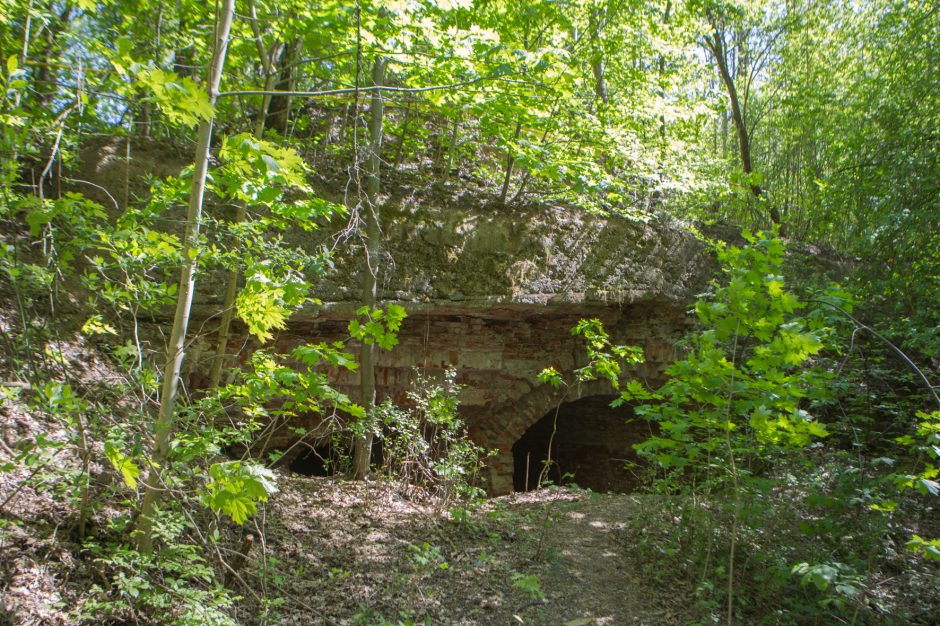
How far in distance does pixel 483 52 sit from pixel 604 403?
22.9 ft

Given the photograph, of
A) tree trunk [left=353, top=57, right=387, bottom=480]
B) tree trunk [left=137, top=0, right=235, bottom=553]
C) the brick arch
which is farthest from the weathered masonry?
tree trunk [left=137, top=0, right=235, bottom=553]

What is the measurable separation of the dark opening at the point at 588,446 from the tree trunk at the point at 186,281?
7267 millimetres

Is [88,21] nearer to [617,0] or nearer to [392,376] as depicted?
[392,376]

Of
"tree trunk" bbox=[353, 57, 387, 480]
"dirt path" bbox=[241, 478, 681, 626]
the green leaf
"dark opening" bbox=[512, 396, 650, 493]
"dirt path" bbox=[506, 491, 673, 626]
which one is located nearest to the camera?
the green leaf

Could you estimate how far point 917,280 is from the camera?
5652 mm

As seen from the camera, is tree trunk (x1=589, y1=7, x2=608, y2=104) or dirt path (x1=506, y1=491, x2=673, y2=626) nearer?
dirt path (x1=506, y1=491, x2=673, y2=626)

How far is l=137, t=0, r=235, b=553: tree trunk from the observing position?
2.90 meters

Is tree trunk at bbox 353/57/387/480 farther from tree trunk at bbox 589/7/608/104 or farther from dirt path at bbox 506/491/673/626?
tree trunk at bbox 589/7/608/104

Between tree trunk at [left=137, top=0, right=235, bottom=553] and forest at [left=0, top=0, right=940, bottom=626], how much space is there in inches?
0.9


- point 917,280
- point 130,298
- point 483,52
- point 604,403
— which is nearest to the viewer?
point 130,298

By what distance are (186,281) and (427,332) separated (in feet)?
13.5

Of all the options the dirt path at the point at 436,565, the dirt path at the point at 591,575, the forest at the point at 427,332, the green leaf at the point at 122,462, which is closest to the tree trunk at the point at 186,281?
the forest at the point at 427,332

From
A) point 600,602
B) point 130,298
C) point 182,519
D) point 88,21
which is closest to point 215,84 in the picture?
point 130,298

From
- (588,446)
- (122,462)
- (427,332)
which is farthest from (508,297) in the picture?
(122,462)
